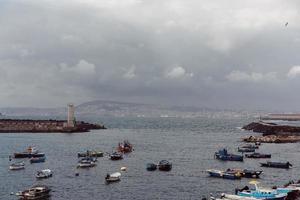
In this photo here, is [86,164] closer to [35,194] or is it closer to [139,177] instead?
[139,177]

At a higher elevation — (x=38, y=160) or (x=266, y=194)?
(x=38, y=160)

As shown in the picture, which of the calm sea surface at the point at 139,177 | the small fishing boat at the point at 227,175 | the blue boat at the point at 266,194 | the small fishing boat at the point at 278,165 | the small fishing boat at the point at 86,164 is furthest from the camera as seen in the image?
the small fishing boat at the point at 278,165

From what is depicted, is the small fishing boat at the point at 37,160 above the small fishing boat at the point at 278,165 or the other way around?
above

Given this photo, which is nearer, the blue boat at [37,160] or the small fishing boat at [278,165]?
the small fishing boat at [278,165]

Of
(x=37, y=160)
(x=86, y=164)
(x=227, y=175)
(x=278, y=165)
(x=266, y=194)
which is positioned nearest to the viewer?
(x=266, y=194)

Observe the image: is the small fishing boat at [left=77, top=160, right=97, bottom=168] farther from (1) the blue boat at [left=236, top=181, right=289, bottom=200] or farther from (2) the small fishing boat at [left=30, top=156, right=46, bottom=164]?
(1) the blue boat at [left=236, top=181, right=289, bottom=200]

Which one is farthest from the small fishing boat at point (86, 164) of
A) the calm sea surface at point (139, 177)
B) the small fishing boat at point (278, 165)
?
the small fishing boat at point (278, 165)

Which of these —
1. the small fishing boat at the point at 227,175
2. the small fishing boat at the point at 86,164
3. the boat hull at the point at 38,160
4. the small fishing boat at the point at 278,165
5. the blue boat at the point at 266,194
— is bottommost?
the blue boat at the point at 266,194

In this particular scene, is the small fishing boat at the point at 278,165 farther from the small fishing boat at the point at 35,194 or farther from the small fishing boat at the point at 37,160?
the small fishing boat at the point at 35,194

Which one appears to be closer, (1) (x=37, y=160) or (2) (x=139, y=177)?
(2) (x=139, y=177)

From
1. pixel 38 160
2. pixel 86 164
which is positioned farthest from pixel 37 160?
pixel 86 164

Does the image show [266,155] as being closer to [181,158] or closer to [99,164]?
[181,158]

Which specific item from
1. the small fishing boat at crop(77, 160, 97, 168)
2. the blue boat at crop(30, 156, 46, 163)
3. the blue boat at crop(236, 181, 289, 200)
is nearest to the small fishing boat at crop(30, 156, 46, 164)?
the blue boat at crop(30, 156, 46, 163)

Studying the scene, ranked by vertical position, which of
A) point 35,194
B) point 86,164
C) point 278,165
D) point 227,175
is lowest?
point 35,194
